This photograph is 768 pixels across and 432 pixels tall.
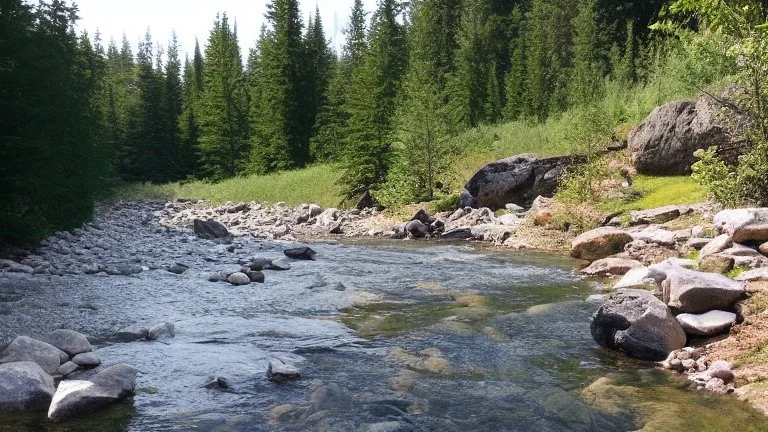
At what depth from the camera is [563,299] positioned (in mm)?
9812

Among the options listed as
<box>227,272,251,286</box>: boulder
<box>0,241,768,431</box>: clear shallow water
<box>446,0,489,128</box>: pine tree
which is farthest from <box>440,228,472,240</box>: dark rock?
<box>446,0,489,128</box>: pine tree

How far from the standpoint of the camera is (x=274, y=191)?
34.9m

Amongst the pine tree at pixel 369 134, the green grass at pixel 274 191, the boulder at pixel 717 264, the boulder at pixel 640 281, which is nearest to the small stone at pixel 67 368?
the boulder at pixel 640 281

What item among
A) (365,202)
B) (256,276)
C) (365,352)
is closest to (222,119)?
(365,202)

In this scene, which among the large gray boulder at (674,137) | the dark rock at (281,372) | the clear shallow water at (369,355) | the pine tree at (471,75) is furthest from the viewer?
the pine tree at (471,75)

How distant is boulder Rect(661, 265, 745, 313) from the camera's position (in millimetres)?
7289

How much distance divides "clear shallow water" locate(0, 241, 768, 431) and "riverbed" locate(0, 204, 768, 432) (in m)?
0.02

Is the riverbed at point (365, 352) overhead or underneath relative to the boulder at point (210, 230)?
underneath

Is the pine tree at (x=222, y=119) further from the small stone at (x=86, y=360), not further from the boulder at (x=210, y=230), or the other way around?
the small stone at (x=86, y=360)

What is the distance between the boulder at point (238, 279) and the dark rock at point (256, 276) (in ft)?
0.43

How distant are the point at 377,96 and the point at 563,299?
20226mm

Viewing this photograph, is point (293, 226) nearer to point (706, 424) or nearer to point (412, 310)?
point (412, 310)

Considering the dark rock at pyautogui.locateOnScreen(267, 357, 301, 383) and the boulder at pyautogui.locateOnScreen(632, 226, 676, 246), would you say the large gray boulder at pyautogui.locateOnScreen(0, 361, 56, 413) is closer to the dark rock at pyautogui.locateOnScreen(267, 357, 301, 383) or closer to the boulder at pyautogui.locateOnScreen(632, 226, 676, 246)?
the dark rock at pyautogui.locateOnScreen(267, 357, 301, 383)

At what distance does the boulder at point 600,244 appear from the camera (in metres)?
13.5
